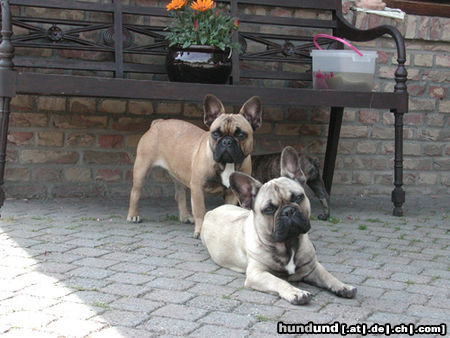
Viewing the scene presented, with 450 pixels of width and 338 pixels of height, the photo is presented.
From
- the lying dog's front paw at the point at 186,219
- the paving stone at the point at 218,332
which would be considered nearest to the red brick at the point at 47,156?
the lying dog's front paw at the point at 186,219

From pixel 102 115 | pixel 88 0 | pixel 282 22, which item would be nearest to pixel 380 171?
pixel 282 22

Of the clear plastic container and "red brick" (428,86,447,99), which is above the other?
the clear plastic container

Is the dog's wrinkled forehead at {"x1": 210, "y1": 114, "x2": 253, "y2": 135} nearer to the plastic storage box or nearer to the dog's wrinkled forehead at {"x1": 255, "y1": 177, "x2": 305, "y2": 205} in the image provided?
the dog's wrinkled forehead at {"x1": 255, "y1": 177, "x2": 305, "y2": 205}

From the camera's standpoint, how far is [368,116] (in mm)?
6945

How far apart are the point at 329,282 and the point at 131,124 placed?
11.7 ft

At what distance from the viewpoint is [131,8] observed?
5.96m

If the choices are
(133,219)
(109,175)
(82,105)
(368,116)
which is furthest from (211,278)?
(368,116)

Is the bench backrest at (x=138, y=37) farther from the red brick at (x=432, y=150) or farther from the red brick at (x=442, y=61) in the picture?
the red brick at (x=432, y=150)

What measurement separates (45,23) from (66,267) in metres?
3.00

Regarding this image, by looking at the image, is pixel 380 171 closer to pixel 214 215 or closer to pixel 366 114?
pixel 366 114

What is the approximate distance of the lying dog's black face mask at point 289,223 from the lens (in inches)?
127

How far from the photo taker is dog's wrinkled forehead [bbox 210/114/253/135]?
4582mm

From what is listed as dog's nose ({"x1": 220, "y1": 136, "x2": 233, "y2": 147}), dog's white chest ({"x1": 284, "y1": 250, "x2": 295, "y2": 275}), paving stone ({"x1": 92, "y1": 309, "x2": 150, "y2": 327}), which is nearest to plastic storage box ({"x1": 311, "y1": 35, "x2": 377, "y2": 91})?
dog's nose ({"x1": 220, "y1": 136, "x2": 233, "y2": 147})

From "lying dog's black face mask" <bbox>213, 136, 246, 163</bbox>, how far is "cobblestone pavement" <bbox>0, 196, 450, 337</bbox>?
661mm
